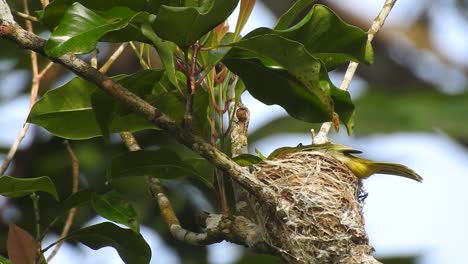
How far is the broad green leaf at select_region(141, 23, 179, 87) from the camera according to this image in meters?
1.91

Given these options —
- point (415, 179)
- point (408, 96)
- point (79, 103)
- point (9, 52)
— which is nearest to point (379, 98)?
point (408, 96)

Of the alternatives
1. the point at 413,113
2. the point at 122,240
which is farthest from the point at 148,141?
the point at 122,240

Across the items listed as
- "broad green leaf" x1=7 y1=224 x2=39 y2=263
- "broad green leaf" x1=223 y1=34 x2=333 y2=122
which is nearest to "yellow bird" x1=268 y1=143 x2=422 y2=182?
"broad green leaf" x1=223 y1=34 x2=333 y2=122

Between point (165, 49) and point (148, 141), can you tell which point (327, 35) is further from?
point (148, 141)

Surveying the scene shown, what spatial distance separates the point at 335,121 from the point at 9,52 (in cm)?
263

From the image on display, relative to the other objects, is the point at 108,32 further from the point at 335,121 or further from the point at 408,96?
the point at 408,96

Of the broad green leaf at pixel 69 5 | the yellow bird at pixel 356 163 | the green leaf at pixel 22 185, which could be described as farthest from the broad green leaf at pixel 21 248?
the yellow bird at pixel 356 163

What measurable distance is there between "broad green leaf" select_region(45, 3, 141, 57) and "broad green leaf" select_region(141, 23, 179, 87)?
0.04m

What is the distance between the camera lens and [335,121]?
88.2 inches

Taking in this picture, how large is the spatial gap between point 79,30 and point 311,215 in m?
0.77

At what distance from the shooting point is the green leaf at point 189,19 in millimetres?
1844

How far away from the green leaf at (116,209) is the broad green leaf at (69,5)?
502mm

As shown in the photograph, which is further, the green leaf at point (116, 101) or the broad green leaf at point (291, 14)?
the broad green leaf at point (291, 14)

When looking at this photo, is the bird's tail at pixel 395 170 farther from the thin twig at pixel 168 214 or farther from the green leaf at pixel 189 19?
the green leaf at pixel 189 19
